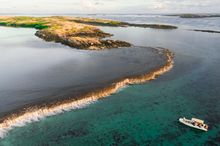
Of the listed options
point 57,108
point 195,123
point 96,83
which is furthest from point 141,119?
point 96,83

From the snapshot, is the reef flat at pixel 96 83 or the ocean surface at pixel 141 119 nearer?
the ocean surface at pixel 141 119

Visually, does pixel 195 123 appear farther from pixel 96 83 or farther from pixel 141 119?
pixel 96 83

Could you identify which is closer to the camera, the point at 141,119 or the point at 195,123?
the point at 195,123

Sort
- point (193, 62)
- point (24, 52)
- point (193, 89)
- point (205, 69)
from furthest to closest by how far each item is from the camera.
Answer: point (24, 52) → point (193, 62) → point (205, 69) → point (193, 89)

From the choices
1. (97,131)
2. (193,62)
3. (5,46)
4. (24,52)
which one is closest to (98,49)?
(24,52)

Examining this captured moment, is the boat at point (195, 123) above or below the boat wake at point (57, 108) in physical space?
below

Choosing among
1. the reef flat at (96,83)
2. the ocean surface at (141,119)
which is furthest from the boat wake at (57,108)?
the ocean surface at (141,119)

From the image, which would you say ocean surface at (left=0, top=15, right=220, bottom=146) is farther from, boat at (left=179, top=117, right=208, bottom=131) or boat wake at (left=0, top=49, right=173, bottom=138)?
boat wake at (left=0, top=49, right=173, bottom=138)

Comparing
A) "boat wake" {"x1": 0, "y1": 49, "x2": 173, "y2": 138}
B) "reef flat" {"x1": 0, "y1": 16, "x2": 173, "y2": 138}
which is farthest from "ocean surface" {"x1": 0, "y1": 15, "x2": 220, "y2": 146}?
"reef flat" {"x1": 0, "y1": 16, "x2": 173, "y2": 138}

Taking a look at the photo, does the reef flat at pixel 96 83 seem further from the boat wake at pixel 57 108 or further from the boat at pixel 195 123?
the boat at pixel 195 123

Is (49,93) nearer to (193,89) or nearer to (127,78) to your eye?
(127,78)

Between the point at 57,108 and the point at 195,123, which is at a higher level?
the point at 57,108
